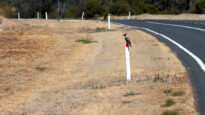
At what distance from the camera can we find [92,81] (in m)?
11.6

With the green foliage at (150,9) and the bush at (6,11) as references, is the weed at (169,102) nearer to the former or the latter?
the bush at (6,11)

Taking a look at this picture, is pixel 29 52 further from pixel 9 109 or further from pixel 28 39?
pixel 9 109

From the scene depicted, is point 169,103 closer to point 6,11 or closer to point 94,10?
point 6,11

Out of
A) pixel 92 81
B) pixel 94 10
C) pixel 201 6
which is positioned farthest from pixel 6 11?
pixel 92 81

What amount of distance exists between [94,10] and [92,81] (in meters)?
55.1

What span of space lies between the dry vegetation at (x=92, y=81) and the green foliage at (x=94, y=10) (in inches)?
1820

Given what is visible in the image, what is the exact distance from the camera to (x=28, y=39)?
23.4 metres

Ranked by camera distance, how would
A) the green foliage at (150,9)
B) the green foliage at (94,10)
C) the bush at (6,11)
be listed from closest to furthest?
the bush at (6,11) < the green foliage at (94,10) < the green foliage at (150,9)

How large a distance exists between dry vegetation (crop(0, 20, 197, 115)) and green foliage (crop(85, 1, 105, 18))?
46.2 meters

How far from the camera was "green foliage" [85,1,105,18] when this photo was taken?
66.1 meters

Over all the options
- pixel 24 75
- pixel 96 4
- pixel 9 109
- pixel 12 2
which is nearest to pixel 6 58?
pixel 24 75

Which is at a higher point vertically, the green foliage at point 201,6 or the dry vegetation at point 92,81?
the green foliage at point 201,6

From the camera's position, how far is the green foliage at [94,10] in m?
66.1

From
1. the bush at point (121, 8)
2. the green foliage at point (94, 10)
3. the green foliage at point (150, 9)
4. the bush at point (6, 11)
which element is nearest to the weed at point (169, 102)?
the bush at point (6, 11)
